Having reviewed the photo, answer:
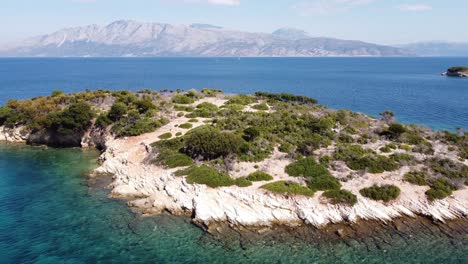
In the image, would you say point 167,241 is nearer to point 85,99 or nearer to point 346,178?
point 346,178

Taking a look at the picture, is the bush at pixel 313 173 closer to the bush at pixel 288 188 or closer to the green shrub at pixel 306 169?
the green shrub at pixel 306 169

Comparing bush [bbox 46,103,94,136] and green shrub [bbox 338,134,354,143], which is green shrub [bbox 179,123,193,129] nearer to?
bush [bbox 46,103,94,136]

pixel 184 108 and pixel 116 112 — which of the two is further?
pixel 184 108

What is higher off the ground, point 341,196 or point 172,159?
point 172,159

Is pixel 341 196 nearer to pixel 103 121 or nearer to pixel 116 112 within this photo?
pixel 116 112

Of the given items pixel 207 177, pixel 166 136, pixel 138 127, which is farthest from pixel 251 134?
pixel 138 127

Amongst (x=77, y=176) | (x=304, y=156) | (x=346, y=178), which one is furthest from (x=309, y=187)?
(x=77, y=176)

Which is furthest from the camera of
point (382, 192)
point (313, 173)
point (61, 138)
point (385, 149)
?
point (61, 138)
